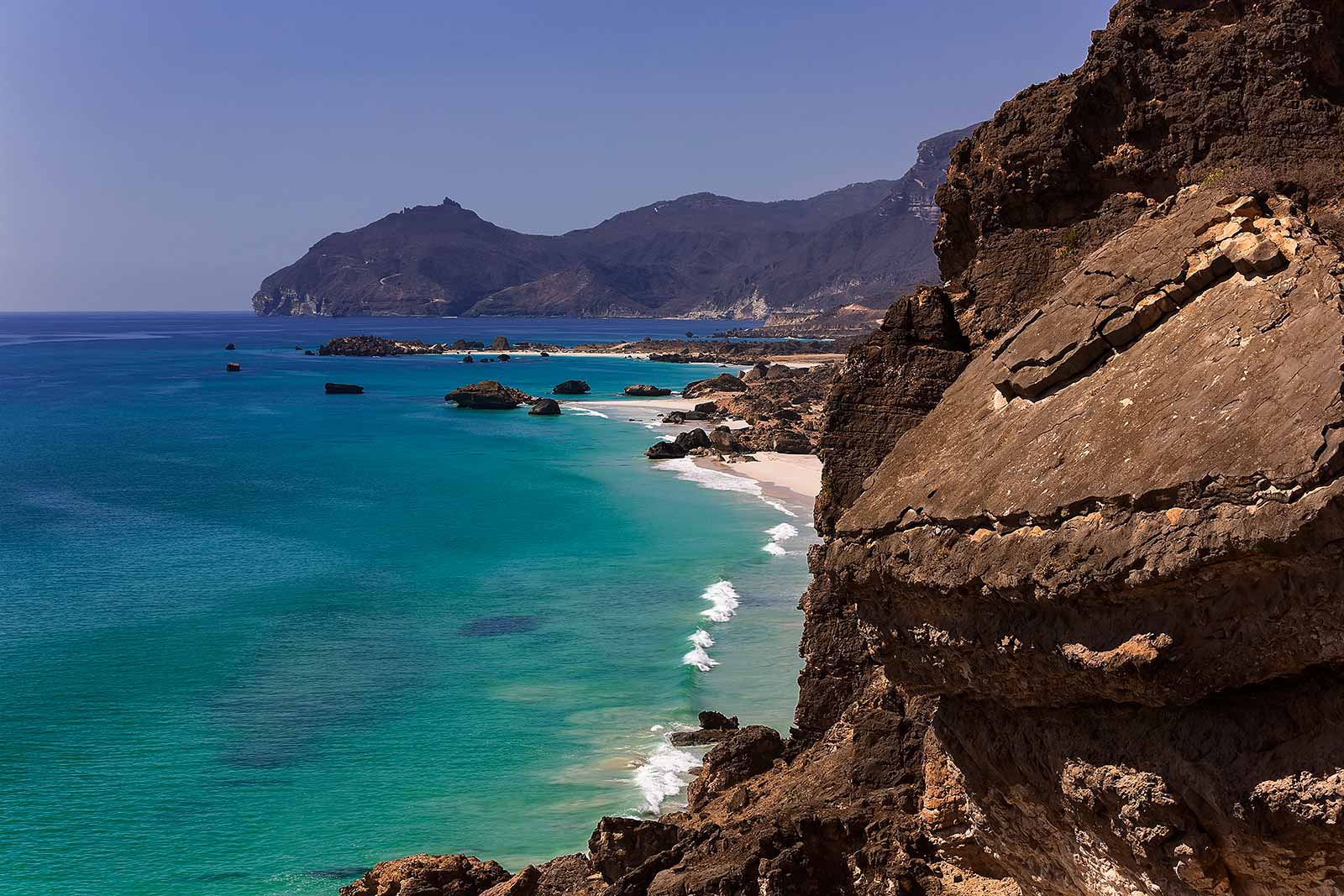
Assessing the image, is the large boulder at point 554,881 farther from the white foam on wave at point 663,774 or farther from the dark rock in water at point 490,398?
the dark rock in water at point 490,398

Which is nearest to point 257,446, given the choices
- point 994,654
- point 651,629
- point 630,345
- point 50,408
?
point 50,408

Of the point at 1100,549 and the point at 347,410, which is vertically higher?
the point at 1100,549

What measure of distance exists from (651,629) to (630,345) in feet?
520

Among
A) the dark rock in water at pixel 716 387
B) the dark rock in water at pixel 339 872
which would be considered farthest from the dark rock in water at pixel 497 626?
the dark rock in water at pixel 716 387

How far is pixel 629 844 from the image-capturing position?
457 inches

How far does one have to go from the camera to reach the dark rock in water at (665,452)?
66.1m

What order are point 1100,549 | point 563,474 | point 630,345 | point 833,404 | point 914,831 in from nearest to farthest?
point 1100,549 < point 914,831 < point 833,404 < point 563,474 < point 630,345

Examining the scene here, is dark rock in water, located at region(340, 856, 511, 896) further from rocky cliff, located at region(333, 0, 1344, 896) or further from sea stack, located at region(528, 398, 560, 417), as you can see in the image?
sea stack, located at region(528, 398, 560, 417)

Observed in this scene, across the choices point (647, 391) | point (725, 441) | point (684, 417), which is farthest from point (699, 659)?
point (647, 391)

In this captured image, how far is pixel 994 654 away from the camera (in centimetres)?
749

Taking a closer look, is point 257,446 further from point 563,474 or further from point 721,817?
point 721,817

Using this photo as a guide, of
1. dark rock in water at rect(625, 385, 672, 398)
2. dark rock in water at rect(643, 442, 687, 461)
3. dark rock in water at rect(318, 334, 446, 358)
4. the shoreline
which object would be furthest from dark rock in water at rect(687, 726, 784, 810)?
dark rock in water at rect(318, 334, 446, 358)

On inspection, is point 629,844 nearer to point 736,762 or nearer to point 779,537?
point 736,762

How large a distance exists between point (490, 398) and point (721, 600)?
69.6m
